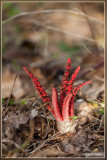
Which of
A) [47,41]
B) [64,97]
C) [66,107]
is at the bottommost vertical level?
[66,107]

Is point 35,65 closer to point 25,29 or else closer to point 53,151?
point 25,29

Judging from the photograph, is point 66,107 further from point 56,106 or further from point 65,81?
point 65,81

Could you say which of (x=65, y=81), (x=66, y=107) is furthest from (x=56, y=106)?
(x=65, y=81)

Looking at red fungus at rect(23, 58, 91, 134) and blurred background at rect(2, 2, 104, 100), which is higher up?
blurred background at rect(2, 2, 104, 100)

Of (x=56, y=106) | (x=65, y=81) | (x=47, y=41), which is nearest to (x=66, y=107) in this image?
(x=56, y=106)

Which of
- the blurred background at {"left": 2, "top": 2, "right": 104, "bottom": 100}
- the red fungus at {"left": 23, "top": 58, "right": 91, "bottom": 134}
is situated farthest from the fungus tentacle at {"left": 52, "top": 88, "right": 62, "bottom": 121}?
the blurred background at {"left": 2, "top": 2, "right": 104, "bottom": 100}

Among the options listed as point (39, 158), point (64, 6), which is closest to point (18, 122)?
point (39, 158)

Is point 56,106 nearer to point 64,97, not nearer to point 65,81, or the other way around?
point 64,97

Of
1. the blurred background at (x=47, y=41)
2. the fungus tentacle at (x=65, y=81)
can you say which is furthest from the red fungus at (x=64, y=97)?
the blurred background at (x=47, y=41)

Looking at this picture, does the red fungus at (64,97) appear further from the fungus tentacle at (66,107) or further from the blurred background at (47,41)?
the blurred background at (47,41)

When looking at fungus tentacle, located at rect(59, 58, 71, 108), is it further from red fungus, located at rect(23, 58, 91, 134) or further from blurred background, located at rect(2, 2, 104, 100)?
blurred background, located at rect(2, 2, 104, 100)

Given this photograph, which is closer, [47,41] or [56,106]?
[56,106]

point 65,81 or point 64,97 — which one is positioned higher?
point 65,81
